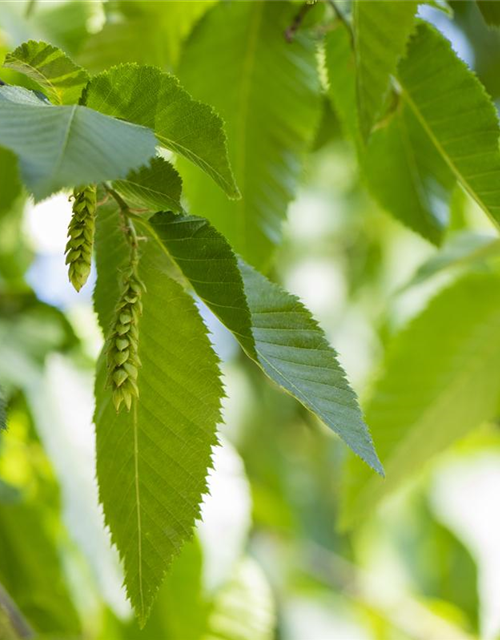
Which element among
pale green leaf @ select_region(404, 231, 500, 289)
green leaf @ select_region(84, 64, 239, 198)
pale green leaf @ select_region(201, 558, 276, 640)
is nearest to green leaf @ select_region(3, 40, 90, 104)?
green leaf @ select_region(84, 64, 239, 198)

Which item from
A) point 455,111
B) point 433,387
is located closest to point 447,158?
point 455,111

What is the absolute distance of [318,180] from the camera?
6.57ft

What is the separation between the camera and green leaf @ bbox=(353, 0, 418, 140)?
1.97ft

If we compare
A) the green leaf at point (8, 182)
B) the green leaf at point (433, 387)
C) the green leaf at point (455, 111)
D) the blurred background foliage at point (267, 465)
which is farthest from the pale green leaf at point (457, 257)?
the green leaf at point (8, 182)

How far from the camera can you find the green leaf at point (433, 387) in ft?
3.53

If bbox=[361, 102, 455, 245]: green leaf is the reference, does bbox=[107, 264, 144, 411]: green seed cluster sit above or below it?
below

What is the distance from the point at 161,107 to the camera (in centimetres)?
47

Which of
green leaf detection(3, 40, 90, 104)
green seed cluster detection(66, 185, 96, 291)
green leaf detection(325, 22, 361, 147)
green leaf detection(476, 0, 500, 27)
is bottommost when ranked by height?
green seed cluster detection(66, 185, 96, 291)

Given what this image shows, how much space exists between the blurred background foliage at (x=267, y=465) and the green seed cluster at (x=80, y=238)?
33 millimetres

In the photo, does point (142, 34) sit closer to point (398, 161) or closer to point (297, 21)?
point (297, 21)

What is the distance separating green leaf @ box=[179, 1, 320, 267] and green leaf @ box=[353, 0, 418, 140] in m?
0.21

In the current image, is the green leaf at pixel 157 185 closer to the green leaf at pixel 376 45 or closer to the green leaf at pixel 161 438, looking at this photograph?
the green leaf at pixel 161 438

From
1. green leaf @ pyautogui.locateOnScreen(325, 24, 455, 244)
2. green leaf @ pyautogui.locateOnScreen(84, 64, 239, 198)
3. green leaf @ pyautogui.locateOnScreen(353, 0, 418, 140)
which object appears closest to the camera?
green leaf @ pyautogui.locateOnScreen(84, 64, 239, 198)

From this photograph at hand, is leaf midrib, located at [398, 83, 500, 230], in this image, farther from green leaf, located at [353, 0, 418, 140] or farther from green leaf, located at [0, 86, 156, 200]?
green leaf, located at [0, 86, 156, 200]
